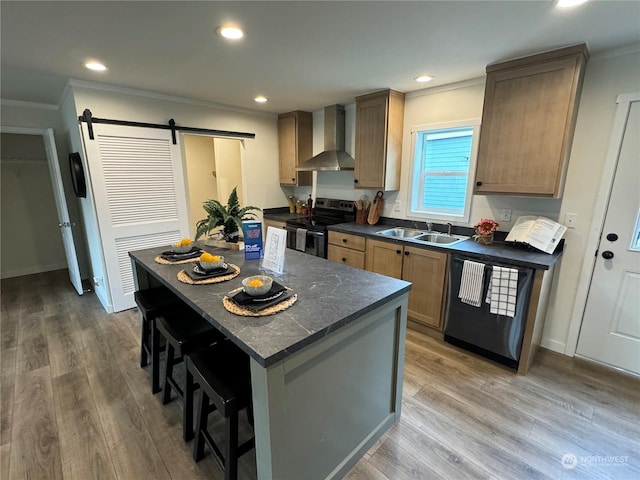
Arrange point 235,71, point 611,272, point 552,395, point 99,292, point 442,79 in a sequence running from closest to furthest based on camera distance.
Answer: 1. point 552,395
2. point 611,272
3. point 235,71
4. point 442,79
5. point 99,292

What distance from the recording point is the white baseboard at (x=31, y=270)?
4359mm

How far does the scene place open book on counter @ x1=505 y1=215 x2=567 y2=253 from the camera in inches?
87.6

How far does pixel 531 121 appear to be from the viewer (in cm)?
216

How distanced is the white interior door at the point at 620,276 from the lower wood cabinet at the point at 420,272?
111 cm

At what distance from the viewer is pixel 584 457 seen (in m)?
1.59

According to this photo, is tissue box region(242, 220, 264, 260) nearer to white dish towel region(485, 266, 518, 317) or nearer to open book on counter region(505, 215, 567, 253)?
white dish towel region(485, 266, 518, 317)

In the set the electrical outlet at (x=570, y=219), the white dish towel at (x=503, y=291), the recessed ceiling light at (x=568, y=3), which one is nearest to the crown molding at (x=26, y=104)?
the recessed ceiling light at (x=568, y=3)

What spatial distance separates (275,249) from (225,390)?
80cm

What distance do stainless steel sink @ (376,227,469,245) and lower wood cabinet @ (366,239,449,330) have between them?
0.16m

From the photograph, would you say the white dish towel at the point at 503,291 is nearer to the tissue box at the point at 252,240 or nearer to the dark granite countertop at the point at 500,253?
the dark granite countertop at the point at 500,253

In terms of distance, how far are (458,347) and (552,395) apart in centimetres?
69

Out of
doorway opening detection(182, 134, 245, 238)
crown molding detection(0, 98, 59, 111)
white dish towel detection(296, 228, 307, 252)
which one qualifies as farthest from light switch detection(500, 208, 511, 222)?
crown molding detection(0, 98, 59, 111)

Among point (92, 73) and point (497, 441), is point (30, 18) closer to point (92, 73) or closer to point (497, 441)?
point (92, 73)

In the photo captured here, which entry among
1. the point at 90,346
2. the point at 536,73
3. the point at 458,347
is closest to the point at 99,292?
the point at 90,346
